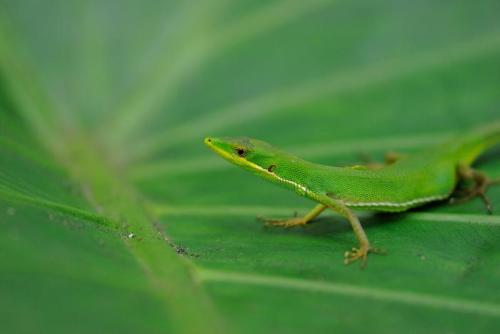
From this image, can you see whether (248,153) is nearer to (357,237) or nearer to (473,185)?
(357,237)

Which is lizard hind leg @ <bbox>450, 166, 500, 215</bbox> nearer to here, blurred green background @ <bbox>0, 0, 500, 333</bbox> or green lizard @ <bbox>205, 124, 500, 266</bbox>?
green lizard @ <bbox>205, 124, 500, 266</bbox>

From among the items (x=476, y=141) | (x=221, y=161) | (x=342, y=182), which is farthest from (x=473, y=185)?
(x=221, y=161)

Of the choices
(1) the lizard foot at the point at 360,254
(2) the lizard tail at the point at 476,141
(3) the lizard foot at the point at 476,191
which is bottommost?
(1) the lizard foot at the point at 360,254

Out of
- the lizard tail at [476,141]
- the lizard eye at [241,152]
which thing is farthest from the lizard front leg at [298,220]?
the lizard tail at [476,141]

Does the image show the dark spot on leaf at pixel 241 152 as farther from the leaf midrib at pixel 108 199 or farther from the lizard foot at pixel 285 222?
the leaf midrib at pixel 108 199

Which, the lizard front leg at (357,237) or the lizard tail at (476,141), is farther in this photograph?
the lizard tail at (476,141)

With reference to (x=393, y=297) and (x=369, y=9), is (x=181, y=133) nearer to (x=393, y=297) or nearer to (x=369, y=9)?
(x=369, y=9)

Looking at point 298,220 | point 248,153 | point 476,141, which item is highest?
point 248,153
